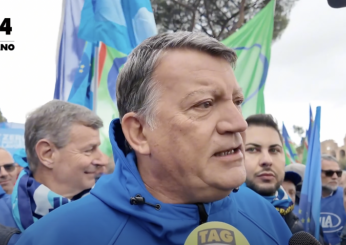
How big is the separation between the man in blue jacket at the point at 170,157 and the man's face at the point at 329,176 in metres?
3.65

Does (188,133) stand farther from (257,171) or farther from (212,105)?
(257,171)

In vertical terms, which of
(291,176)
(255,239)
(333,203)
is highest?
(255,239)

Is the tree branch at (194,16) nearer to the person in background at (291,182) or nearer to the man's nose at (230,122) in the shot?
the person in background at (291,182)

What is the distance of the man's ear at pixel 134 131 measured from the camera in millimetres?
1378

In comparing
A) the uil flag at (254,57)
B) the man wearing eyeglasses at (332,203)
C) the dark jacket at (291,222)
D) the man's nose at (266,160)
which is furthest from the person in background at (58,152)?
the man wearing eyeglasses at (332,203)

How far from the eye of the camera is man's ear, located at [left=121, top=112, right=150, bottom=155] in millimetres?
1378

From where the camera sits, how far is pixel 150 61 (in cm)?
135

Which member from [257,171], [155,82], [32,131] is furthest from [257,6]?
[155,82]

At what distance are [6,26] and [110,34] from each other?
135cm

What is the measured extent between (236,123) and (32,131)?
5.12 feet

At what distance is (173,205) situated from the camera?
1.34m

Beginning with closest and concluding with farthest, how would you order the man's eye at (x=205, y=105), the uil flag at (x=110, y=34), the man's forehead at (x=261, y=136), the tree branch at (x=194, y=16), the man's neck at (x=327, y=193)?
the man's eye at (x=205, y=105) → the man's forehead at (x=261, y=136) → the uil flag at (x=110, y=34) → the man's neck at (x=327, y=193) → the tree branch at (x=194, y=16)

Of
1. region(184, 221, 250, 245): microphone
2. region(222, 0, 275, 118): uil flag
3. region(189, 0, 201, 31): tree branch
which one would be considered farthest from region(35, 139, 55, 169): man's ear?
region(189, 0, 201, 31): tree branch

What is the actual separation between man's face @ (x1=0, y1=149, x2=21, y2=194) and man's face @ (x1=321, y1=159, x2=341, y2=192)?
3.62 meters
